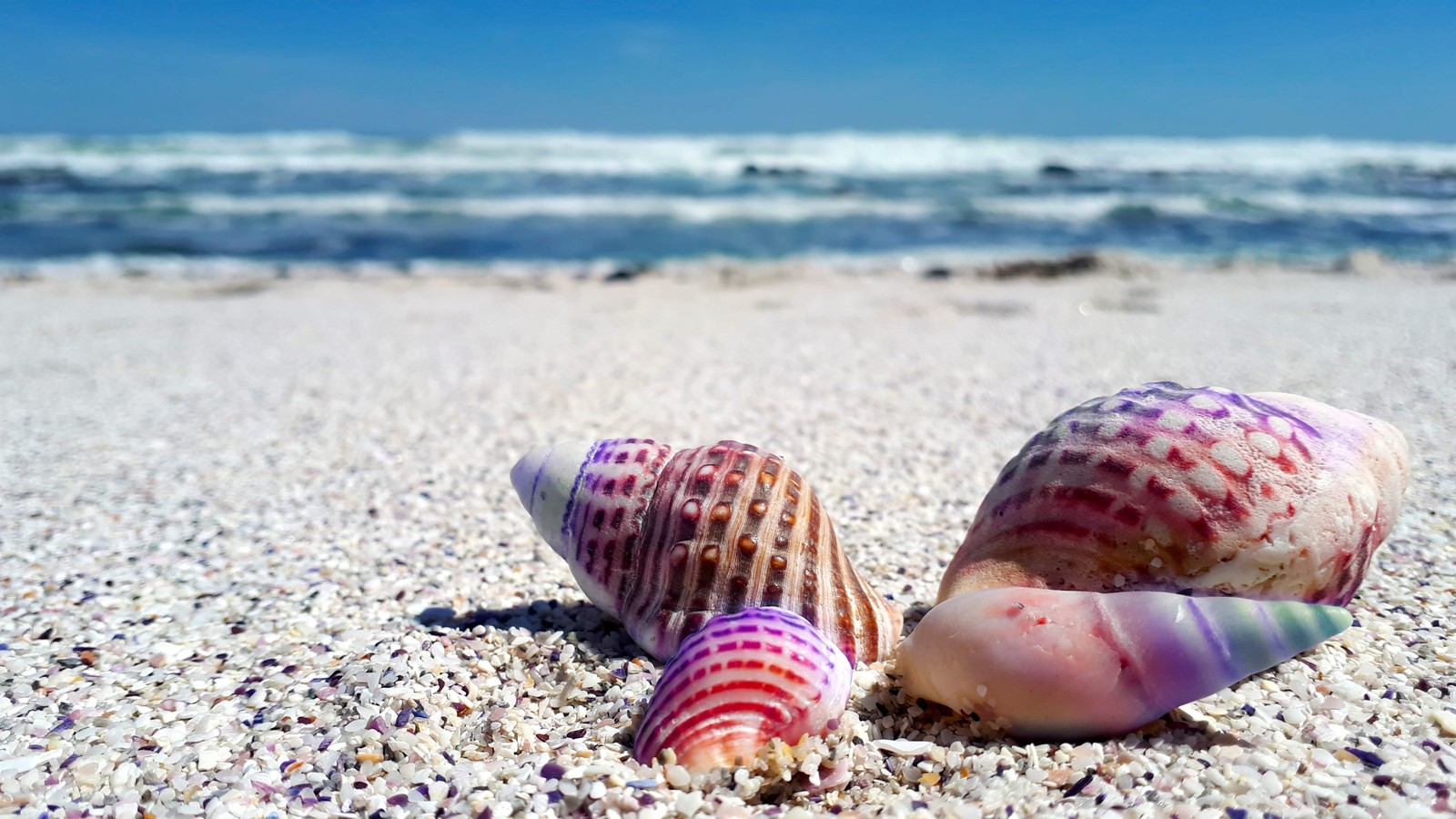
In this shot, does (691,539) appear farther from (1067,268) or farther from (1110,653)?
(1067,268)

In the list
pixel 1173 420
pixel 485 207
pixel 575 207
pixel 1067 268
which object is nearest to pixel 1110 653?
pixel 1173 420

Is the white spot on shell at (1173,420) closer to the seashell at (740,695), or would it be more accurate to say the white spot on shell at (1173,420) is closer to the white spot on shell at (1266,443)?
the white spot on shell at (1266,443)

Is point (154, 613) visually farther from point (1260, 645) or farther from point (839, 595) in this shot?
point (1260, 645)

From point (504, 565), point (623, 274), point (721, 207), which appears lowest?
point (504, 565)

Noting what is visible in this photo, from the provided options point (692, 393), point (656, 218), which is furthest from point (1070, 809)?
point (656, 218)

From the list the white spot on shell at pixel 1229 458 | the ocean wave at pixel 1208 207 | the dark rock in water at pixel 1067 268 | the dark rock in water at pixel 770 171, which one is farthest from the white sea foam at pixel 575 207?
the white spot on shell at pixel 1229 458
